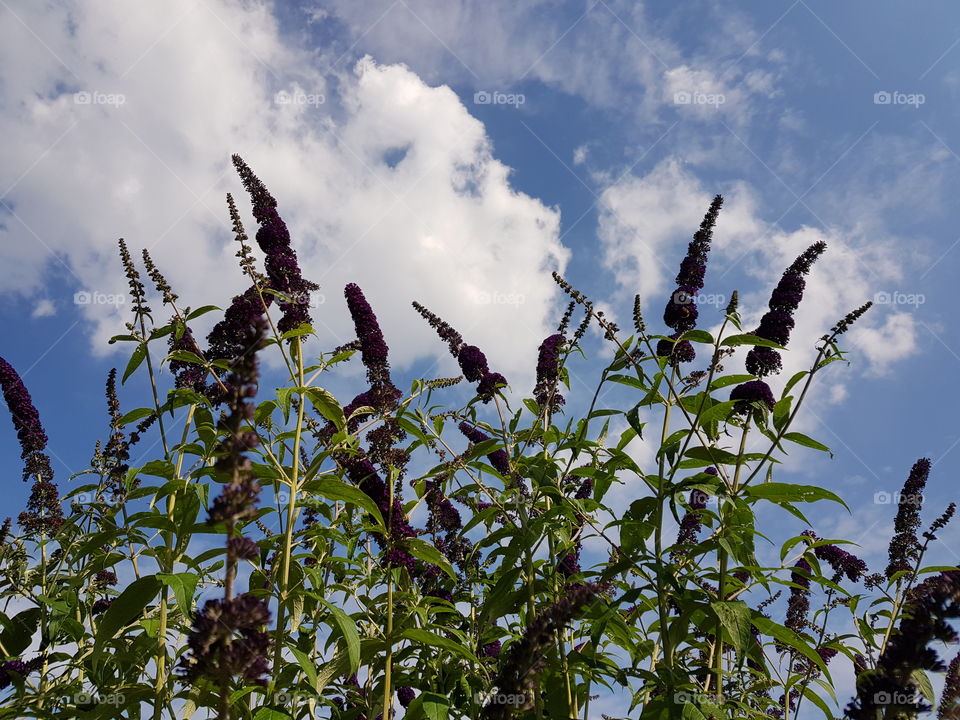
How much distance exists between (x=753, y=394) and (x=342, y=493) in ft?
6.47

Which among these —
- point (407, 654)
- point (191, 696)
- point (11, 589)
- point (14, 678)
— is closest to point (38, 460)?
point (11, 589)

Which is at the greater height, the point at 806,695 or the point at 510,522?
the point at 510,522

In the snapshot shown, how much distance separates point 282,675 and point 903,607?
3200 mm

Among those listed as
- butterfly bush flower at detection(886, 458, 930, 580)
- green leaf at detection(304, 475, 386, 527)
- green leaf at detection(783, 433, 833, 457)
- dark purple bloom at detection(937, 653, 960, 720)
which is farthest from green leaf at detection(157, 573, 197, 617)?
butterfly bush flower at detection(886, 458, 930, 580)

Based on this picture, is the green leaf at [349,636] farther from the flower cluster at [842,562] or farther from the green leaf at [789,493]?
the flower cluster at [842,562]

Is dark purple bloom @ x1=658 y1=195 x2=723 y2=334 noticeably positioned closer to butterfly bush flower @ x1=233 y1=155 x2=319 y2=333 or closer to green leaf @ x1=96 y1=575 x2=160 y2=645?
butterfly bush flower @ x1=233 y1=155 x2=319 y2=333

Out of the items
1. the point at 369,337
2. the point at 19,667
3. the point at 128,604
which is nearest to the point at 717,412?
the point at 369,337

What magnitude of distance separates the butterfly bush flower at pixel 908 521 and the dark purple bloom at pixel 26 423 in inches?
238

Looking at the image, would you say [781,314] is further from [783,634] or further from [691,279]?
[783,634]

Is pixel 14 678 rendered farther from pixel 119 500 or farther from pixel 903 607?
pixel 903 607

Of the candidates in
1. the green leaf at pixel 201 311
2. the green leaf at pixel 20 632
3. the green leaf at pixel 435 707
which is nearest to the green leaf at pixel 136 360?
the green leaf at pixel 201 311

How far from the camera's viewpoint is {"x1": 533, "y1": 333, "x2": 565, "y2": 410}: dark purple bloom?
4441mm

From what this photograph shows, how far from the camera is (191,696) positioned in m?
3.00

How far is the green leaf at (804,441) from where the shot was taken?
10.3 ft
